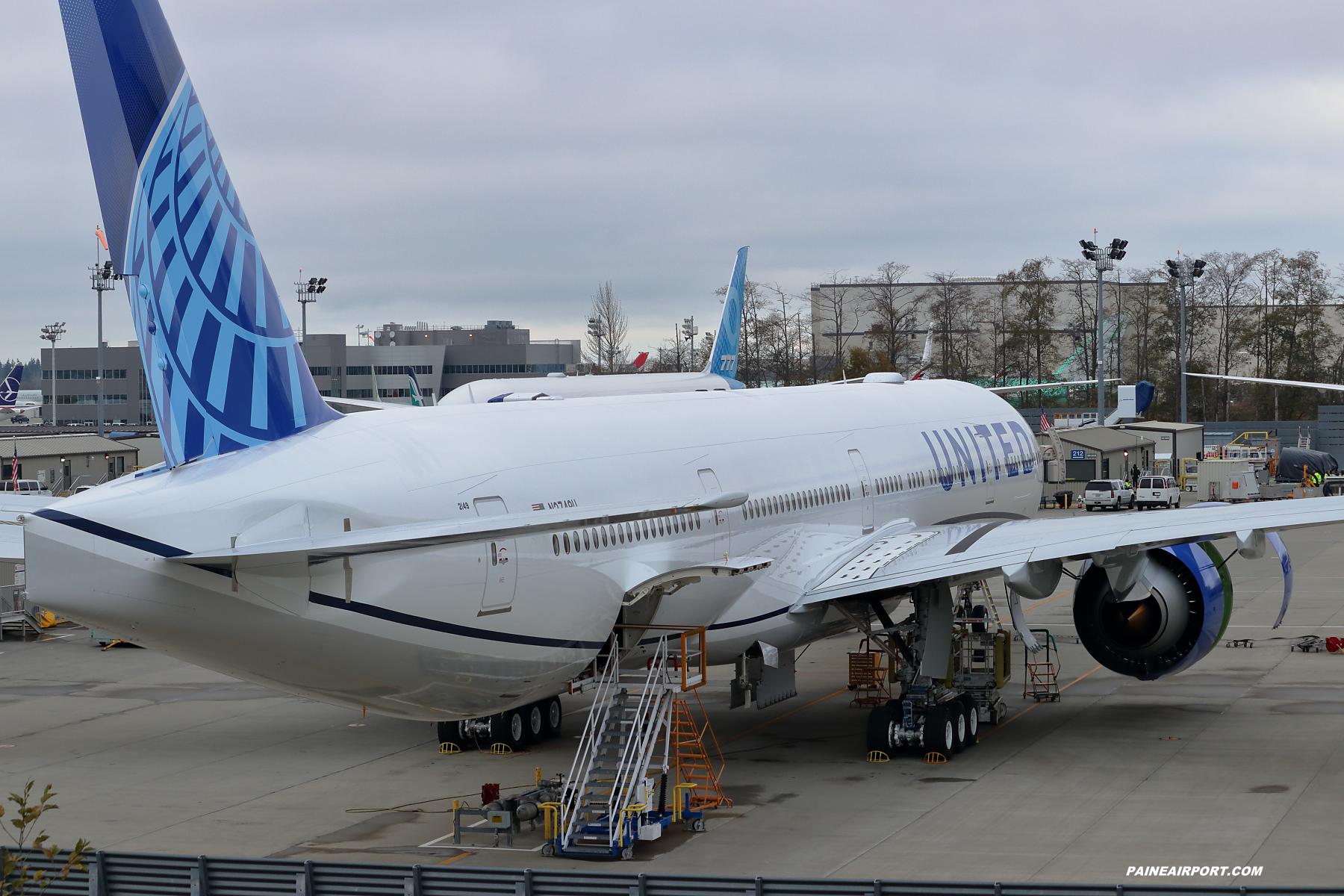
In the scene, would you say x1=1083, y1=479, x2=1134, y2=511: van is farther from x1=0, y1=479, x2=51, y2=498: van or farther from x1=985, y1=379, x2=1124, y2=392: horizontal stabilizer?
x1=0, y1=479, x2=51, y2=498: van

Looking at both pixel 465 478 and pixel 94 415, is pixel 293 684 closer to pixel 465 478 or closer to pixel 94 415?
pixel 465 478

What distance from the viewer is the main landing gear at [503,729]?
20.7 meters

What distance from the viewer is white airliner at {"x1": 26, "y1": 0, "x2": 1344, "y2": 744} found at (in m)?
12.3

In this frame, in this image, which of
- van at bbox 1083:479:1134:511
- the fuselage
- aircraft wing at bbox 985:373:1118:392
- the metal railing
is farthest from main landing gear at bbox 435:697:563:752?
van at bbox 1083:479:1134:511

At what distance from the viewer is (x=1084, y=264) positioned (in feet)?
366

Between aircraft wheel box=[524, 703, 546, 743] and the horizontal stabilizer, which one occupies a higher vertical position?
the horizontal stabilizer

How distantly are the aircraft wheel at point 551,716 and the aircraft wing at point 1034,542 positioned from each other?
4.21 metres

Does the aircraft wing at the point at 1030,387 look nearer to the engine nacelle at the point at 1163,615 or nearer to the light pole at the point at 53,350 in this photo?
the engine nacelle at the point at 1163,615

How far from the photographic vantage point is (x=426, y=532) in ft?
40.0

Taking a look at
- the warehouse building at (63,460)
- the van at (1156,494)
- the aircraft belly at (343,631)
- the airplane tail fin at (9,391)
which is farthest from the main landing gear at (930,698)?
the airplane tail fin at (9,391)

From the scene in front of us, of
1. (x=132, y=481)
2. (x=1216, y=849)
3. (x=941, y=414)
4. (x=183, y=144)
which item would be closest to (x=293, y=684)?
(x=132, y=481)

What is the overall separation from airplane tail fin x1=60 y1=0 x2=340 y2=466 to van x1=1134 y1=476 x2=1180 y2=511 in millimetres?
49147

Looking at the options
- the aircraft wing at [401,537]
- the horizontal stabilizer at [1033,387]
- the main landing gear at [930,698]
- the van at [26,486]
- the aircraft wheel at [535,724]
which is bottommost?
the aircraft wheel at [535,724]

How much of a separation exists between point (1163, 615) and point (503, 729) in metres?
9.14
